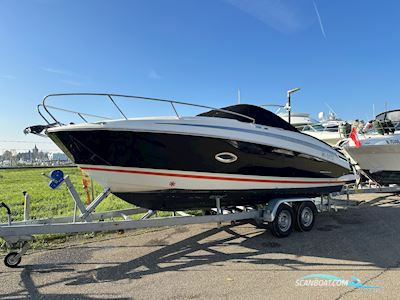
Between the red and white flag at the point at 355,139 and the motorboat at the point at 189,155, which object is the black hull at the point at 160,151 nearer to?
the motorboat at the point at 189,155

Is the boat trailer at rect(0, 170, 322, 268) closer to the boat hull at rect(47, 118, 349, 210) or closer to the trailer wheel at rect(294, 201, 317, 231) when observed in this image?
the trailer wheel at rect(294, 201, 317, 231)

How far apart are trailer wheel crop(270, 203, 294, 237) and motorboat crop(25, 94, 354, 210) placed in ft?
1.06

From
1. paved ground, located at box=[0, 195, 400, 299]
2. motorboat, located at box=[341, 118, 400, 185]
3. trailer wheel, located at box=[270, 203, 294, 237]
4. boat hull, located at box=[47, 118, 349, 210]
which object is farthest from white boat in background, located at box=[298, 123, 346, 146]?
trailer wheel, located at box=[270, 203, 294, 237]

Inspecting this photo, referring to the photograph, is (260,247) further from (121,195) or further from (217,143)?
(121,195)

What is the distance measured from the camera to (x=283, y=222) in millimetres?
6172

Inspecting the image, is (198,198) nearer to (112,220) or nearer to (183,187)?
(183,187)

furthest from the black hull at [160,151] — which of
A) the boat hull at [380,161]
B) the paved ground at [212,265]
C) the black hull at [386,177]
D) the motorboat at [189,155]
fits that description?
the black hull at [386,177]

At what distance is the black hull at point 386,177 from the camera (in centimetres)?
1027

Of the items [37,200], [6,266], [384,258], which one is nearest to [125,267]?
[6,266]

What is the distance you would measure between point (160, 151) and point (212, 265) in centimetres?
178

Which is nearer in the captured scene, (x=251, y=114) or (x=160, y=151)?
(x=160, y=151)

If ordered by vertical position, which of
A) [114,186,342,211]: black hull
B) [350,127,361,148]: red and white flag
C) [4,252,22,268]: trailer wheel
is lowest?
[4,252,22,268]: trailer wheel

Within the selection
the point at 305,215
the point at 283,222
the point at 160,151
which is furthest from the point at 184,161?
the point at 305,215

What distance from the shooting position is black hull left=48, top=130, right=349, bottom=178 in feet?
16.0
